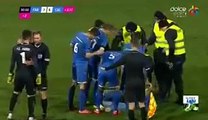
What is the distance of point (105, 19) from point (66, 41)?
2851 mm

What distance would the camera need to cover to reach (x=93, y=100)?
14.8 m

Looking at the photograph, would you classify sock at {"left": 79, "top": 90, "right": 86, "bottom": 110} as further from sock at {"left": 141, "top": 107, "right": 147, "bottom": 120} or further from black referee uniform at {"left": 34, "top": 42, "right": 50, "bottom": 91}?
sock at {"left": 141, "top": 107, "right": 147, "bottom": 120}

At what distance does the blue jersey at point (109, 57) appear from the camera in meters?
13.7

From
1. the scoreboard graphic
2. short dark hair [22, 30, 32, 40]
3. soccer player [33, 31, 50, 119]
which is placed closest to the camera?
short dark hair [22, 30, 32, 40]

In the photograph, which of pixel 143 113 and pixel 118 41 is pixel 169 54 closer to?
pixel 118 41

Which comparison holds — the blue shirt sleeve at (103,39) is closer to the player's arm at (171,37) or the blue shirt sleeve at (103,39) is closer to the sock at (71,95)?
the sock at (71,95)

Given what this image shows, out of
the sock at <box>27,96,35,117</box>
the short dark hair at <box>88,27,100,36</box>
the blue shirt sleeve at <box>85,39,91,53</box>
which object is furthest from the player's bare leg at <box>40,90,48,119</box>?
the short dark hair at <box>88,27,100,36</box>

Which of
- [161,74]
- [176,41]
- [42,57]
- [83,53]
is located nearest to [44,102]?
[42,57]

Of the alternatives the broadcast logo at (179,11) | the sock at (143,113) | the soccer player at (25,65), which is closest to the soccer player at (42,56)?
the soccer player at (25,65)

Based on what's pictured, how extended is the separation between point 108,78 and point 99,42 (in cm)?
90

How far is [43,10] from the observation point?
76.5 feet

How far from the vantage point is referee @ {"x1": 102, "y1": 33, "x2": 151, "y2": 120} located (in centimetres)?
1233

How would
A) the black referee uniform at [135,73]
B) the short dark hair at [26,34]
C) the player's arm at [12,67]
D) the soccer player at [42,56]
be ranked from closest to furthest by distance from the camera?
the black referee uniform at [135,73] < the short dark hair at [26,34] < the player's arm at [12,67] < the soccer player at [42,56]

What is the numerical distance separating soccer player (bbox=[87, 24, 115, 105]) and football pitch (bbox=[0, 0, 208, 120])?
1.01 m
